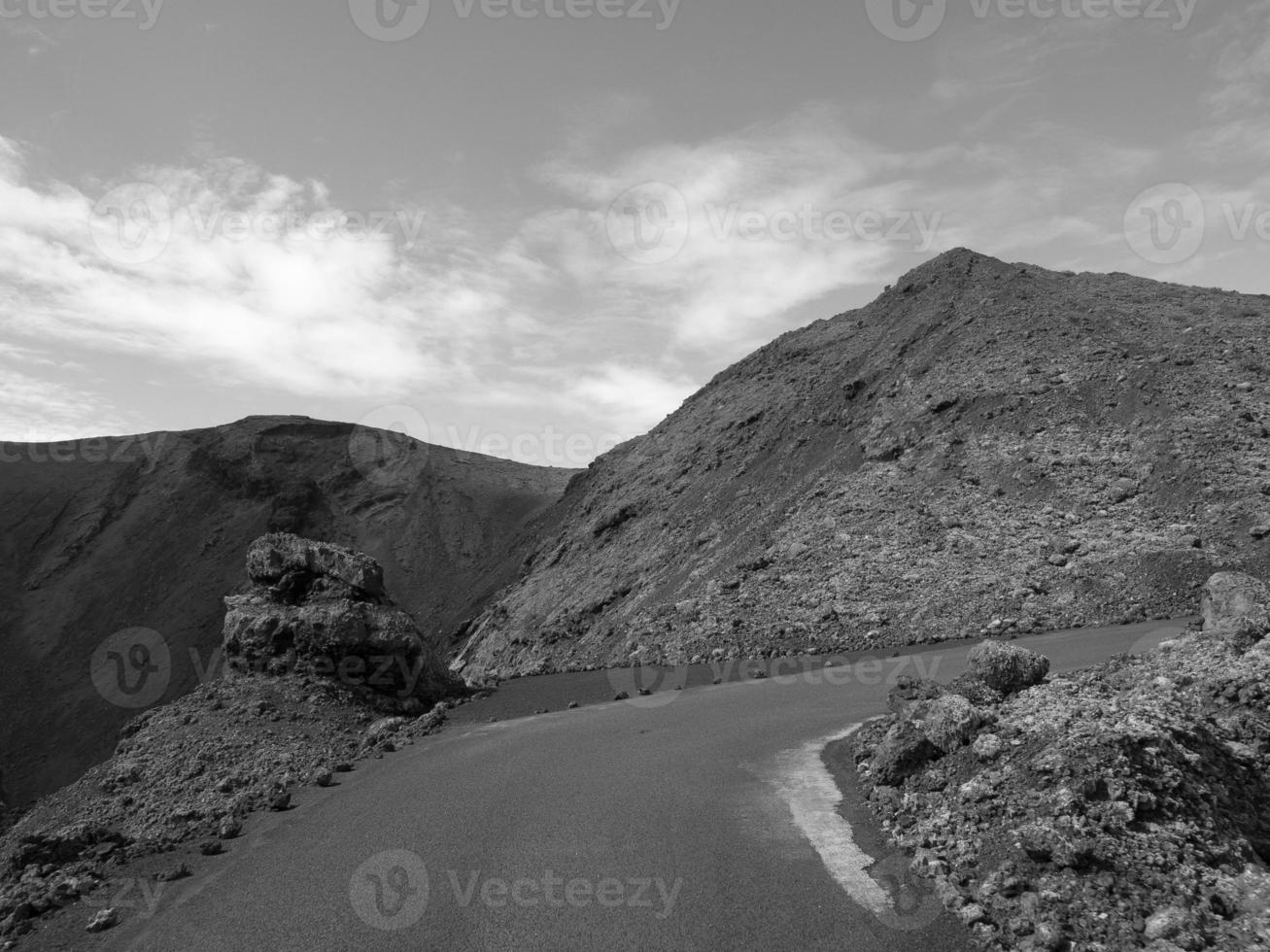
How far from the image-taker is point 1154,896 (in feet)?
15.9

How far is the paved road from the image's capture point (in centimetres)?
545

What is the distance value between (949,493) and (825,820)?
19838 mm

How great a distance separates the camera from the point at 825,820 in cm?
720

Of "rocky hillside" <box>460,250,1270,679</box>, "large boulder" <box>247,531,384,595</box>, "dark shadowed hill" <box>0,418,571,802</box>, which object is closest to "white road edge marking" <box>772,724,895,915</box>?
"large boulder" <box>247,531,384,595</box>

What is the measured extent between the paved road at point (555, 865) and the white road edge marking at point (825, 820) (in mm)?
57

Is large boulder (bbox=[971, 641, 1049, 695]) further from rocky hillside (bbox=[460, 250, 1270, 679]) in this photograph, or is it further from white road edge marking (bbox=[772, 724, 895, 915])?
rocky hillside (bbox=[460, 250, 1270, 679])

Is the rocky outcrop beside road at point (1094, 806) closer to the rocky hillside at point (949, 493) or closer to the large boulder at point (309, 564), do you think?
the large boulder at point (309, 564)

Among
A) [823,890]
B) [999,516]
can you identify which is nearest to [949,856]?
[823,890]

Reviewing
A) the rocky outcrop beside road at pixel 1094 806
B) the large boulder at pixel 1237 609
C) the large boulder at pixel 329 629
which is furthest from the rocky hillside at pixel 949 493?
the rocky outcrop beside road at pixel 1094 806

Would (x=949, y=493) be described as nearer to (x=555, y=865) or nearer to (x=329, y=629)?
(x=329, y=629)

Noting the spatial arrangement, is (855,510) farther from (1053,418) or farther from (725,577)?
(1053,418)

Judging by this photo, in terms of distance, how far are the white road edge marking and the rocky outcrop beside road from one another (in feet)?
1.34

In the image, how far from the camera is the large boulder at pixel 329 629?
15.0 m

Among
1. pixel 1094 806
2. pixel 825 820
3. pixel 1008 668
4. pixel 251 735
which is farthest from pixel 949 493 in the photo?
pixel 251 735
